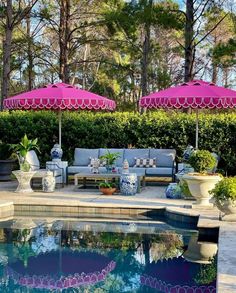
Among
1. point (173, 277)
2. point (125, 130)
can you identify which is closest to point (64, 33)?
point (125, 130)

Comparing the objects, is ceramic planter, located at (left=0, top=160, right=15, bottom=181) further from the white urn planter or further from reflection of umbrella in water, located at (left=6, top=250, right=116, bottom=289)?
reflection of umbrella in water, located at (left=6, top=250, right=116, bottom=289)

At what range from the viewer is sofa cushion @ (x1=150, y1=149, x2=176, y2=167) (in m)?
12.2

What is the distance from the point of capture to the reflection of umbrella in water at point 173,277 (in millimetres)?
5656

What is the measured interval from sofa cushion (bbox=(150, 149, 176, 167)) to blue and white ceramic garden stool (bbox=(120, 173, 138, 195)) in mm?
1547

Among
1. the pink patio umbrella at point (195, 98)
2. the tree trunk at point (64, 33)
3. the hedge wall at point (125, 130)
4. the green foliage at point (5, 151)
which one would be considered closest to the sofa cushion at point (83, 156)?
the hedge wall at point (125, 130)

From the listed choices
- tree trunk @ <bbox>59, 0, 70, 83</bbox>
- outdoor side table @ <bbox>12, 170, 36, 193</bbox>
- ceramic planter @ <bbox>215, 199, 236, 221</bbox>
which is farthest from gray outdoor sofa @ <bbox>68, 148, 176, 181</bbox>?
tree trunk @ <bbox>59, 0, 70, 83</bbox>

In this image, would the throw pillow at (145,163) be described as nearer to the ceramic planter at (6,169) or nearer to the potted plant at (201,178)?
the potted plant at (201,178)

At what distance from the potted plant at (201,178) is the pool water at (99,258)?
904 millimetres

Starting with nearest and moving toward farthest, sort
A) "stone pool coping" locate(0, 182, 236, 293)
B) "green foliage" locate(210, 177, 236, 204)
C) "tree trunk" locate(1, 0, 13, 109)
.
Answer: "green foliage" locate(210, 177, 236, 204) → "stone pool coping" locate(0, 182, 236, 293) → "tree trunk" locate(1, 0, 13, 109)

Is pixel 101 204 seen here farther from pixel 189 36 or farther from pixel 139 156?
pixel 189 36

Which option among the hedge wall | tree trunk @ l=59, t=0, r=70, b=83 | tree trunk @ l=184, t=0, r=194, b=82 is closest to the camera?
the hedge wall

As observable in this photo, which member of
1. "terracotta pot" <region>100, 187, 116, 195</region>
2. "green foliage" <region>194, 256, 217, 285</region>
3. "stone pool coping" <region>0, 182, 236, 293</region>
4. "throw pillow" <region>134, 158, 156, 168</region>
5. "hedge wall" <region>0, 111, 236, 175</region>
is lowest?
"green foliage" <region>194, 256, 217, 285</region>

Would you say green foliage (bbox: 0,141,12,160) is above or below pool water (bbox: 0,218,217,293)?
above

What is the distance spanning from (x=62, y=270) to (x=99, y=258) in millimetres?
692
